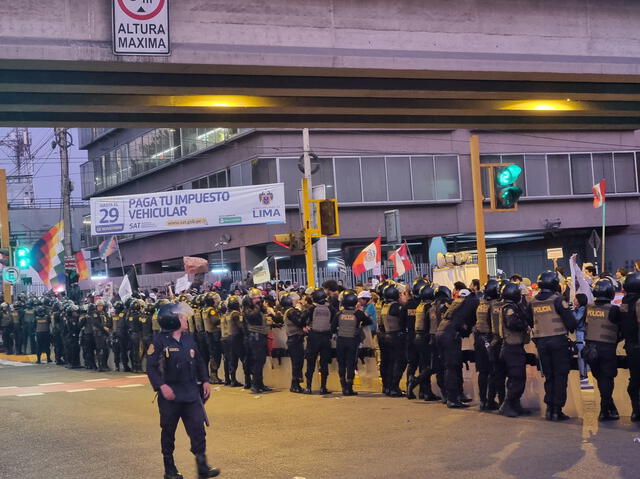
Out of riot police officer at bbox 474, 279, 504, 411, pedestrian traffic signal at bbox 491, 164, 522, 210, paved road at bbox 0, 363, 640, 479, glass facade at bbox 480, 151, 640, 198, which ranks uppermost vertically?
glass facade at bbox 480, 151, 640, 198

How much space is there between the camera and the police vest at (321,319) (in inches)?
651

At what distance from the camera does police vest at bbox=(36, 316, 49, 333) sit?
29.0 meters

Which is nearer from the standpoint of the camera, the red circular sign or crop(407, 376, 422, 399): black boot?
the red circular sign

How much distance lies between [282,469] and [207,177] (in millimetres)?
34175

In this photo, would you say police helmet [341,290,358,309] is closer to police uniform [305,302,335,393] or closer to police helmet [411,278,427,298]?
police uniform [305,302,335,393]

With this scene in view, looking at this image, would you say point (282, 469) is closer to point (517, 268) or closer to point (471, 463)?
point (471, 463)

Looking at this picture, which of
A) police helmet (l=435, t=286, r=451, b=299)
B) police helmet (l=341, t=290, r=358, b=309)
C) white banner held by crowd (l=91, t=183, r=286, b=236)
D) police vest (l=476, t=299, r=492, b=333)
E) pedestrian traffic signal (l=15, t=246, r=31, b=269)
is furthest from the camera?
pedestrian traffic signal (l=15, t=246, r=31, b=269)

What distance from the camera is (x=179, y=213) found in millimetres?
34188

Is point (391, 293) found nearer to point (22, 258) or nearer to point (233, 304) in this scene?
point (233, 304)

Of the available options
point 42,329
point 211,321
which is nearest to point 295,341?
point 211,321

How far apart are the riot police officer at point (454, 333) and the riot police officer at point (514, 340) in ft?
3.38

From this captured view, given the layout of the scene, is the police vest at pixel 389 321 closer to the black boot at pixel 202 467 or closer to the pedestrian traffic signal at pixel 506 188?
the pedestrian traffic signal at pixel 506 188

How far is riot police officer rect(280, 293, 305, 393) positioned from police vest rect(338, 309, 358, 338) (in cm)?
→ 124

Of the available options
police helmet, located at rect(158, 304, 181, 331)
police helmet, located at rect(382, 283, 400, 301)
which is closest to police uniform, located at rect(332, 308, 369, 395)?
police helmet, located at rect(382, 283, 400, 301)
